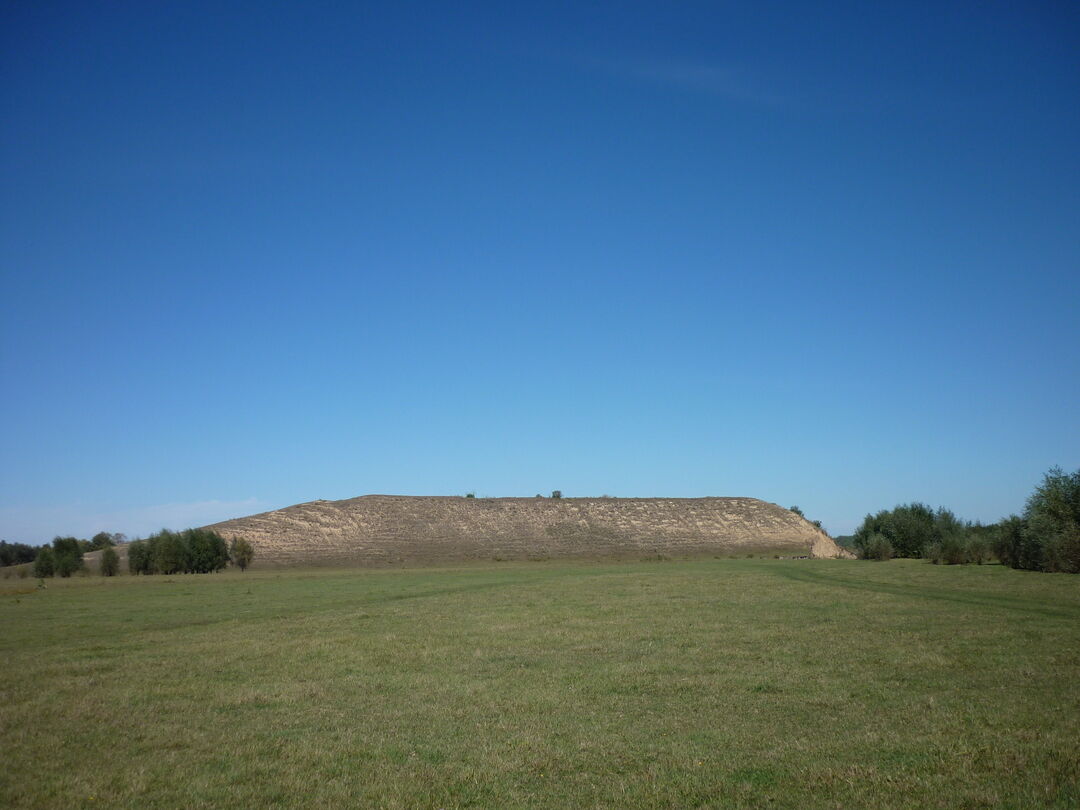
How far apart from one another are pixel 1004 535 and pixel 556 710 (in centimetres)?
4264

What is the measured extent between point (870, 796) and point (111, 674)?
1327 centimetres

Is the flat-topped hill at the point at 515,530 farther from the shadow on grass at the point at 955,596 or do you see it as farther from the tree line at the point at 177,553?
the shadow on grass at the point at 955,596

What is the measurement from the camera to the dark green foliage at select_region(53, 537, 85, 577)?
61031 mm

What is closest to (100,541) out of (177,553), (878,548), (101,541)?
(101,541)

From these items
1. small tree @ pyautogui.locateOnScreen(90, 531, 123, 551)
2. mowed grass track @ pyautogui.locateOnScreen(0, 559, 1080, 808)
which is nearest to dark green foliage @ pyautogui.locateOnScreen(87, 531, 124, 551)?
small tree @ pyautogui.locateOnScreen(90, 531, 123, 551)

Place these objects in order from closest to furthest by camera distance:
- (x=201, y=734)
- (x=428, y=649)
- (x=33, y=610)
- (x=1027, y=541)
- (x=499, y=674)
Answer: (x=201, y=734), (x=499, y=674), (x=428, y=649), (x=33, y=610), (x=1027, y=541)

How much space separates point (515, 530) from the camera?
9294 centimetres

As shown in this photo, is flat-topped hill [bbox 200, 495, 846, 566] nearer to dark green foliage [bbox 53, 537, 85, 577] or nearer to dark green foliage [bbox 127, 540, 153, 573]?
dark green foliage [bbox 127, 540, 153, 573]

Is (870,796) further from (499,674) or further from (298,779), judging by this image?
(499,674)

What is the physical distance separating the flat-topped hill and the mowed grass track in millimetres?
60536

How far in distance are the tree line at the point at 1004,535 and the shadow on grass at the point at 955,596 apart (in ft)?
31.6

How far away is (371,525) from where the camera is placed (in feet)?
294

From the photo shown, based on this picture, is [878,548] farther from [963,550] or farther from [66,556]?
[66,556]

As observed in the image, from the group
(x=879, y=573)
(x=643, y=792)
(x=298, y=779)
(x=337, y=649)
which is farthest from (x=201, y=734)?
(x=879, y=573)
